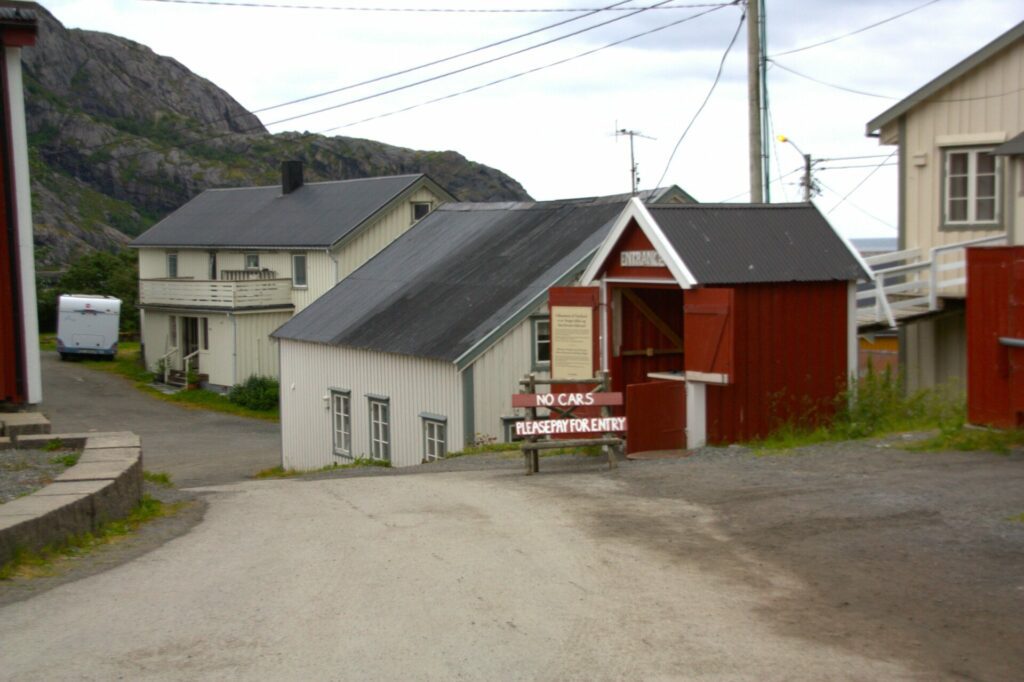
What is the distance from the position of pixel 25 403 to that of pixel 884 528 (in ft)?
46.3

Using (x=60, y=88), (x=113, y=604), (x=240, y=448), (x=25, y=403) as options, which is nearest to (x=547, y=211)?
(x=240, y=448)

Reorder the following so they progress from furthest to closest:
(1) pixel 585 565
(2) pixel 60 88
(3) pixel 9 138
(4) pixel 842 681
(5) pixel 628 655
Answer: (2) pixel 60 88 → (3) pixel 9 138 → (1) pixel 585 565 → (5) pixel 628 655 → (4) pixel 842 681

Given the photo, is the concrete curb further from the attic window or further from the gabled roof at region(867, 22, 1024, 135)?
the attic window

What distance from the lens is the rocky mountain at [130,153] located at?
96.4m

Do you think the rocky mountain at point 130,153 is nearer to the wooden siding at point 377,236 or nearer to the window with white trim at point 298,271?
the window with white trim at point 298,271

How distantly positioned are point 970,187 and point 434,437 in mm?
11427

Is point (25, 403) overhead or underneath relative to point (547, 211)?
underneath

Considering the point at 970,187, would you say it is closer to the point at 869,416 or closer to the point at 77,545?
the point at 869,416

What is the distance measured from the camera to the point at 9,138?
17.9m

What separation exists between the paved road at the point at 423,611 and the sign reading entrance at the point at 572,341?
7.30 metres

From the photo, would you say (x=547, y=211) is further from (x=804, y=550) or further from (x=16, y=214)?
(x=804, y=550)

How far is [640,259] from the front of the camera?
17125mm

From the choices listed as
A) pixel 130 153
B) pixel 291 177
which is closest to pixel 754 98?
pixel 291 177

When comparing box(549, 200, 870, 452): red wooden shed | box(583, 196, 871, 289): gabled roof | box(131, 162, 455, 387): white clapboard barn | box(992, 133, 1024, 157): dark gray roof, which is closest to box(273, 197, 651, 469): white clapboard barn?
box(549, 200, 870, 452): red wooden shed
